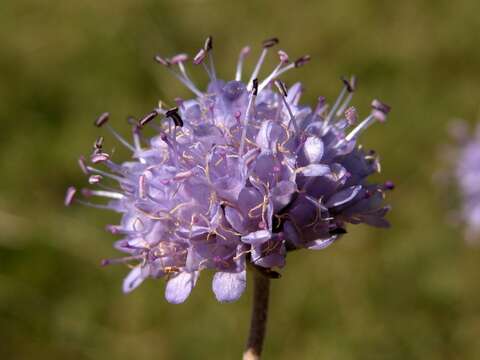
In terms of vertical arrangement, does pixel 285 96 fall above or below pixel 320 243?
above

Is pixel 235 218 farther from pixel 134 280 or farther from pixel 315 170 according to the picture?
pixel 134 280

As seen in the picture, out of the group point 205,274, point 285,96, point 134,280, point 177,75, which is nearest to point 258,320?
point 134,280

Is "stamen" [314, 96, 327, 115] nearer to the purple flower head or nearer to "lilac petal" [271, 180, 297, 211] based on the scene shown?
the purple flower head

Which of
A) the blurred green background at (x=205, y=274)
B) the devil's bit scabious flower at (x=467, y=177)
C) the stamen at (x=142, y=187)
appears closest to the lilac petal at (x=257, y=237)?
the stamen at (x=142, y=187)

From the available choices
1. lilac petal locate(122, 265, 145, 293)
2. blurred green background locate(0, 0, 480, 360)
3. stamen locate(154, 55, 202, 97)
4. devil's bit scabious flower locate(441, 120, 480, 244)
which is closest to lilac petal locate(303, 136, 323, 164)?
stamen locate(154, 55, 202, 97)

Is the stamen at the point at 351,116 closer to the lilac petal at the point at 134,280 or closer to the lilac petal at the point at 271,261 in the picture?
the lilac petal at the point at 271,261
